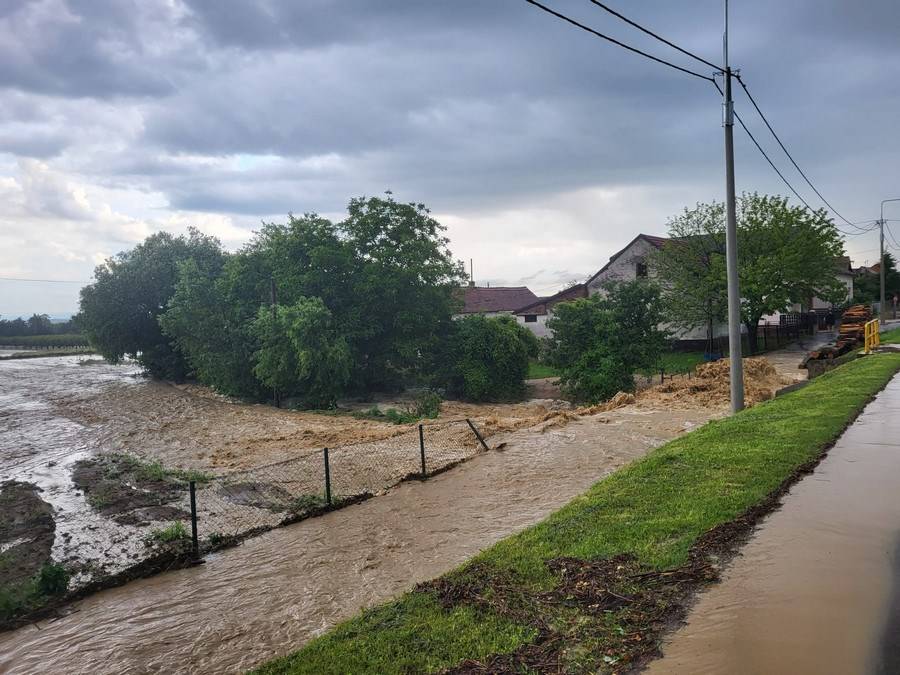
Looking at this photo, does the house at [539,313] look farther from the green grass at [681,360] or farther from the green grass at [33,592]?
the green grass at [33,592]

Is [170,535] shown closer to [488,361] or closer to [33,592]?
[33,592]

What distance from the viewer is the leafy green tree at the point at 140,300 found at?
41.9 meters

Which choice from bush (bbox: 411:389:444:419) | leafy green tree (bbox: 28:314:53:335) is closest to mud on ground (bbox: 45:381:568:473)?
bush (bbox: 411:389:444:419)

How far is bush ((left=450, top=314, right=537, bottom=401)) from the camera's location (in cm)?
3064

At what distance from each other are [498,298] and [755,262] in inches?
1235

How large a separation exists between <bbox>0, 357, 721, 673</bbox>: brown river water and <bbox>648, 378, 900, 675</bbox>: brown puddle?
3647 millimetres

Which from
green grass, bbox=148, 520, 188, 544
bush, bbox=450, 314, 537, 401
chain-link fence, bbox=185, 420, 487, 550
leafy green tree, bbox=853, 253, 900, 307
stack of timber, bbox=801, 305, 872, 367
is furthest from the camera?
leafy green tree, bbox=853, 253, 900, 307

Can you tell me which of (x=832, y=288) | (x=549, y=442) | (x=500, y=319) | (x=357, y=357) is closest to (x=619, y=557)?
(x=549, y=442)

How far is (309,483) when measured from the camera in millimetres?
12633

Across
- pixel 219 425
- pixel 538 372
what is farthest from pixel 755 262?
pixel 219 425

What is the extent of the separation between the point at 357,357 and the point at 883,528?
85.1 feet

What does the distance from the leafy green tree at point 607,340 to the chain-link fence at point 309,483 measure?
13669 millimetres

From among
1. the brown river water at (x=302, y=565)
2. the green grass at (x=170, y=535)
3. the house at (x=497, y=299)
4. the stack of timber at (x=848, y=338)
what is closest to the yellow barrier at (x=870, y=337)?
the stack of timber at (x=848, y=338)

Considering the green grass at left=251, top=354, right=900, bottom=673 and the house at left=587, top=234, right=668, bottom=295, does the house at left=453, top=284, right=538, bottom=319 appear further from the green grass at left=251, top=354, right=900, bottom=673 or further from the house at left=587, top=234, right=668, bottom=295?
the green grass at left=251, top=354, right=900, bottom=673
